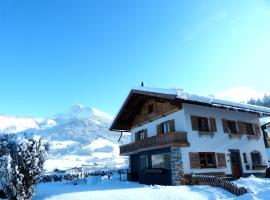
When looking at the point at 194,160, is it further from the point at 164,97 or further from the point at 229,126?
the point at 229,126

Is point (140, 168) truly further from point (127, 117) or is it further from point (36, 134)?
point (36, 134)

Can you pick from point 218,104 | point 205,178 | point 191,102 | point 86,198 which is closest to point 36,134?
point 86,198

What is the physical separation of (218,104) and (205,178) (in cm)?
606

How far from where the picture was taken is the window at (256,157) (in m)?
23.1

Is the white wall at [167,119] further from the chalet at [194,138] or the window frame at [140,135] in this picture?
the window frame at [140,135]

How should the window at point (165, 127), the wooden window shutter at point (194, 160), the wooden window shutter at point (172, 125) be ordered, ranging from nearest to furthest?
the wooden window shutter at point (194, 160) < the wooden window shutter at point (172, 125) < the window at point (165, 127)

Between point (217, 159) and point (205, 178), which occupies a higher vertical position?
point (217, 159)

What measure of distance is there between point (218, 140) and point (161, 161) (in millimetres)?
4740

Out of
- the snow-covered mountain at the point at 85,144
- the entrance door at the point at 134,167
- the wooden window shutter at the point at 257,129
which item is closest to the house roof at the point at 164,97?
the wooden window shutter at the point at 257,129

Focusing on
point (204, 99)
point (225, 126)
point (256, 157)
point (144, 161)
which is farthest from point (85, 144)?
point (204, 99)

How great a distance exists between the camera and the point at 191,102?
67.3ft

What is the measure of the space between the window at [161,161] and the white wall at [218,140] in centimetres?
144

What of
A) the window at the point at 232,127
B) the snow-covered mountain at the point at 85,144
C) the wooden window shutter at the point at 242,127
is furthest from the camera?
the snow-covered mountain at the point at 85,144

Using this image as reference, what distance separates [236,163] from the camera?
21734mm
